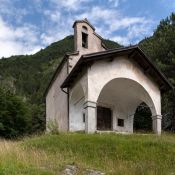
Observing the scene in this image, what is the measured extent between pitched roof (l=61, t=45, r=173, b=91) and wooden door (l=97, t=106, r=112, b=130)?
126 inches

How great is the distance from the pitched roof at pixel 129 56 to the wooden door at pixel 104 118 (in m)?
3.21

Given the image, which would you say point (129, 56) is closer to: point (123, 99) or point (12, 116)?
point (123, 99)

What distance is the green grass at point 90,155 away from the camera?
14352 mm

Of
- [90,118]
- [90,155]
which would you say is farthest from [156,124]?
[90,155]

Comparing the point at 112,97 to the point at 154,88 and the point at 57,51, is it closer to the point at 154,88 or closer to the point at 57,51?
the point at 154,88

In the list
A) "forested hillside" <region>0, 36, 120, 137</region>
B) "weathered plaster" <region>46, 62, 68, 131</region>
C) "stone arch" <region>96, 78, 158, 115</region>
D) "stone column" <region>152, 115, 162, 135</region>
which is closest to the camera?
"stone column" <region>152, 115, 162, 135</region>

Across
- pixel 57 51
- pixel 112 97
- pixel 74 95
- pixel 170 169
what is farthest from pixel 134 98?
pixel 57 51

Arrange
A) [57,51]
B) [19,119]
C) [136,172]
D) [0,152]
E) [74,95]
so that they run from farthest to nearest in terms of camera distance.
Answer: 1. [57,51]
2. [19,119]
3. [74,95]
4. [0,152]
5. [136,172]

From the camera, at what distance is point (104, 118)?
2802 centimetres

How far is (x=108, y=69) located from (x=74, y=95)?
3.02 meters

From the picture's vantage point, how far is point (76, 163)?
15.3m

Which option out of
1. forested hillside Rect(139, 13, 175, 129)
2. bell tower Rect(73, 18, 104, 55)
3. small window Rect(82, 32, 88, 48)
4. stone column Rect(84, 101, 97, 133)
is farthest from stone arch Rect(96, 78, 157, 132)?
forested hillside Rect(139, 13, 175, 129)

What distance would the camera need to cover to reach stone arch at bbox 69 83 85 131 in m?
26.0

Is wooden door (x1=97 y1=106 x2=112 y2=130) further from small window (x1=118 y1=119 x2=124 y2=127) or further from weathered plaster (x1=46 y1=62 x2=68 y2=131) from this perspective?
weathered plaster (x1=46 y1=62 x2=68 y2=131)
